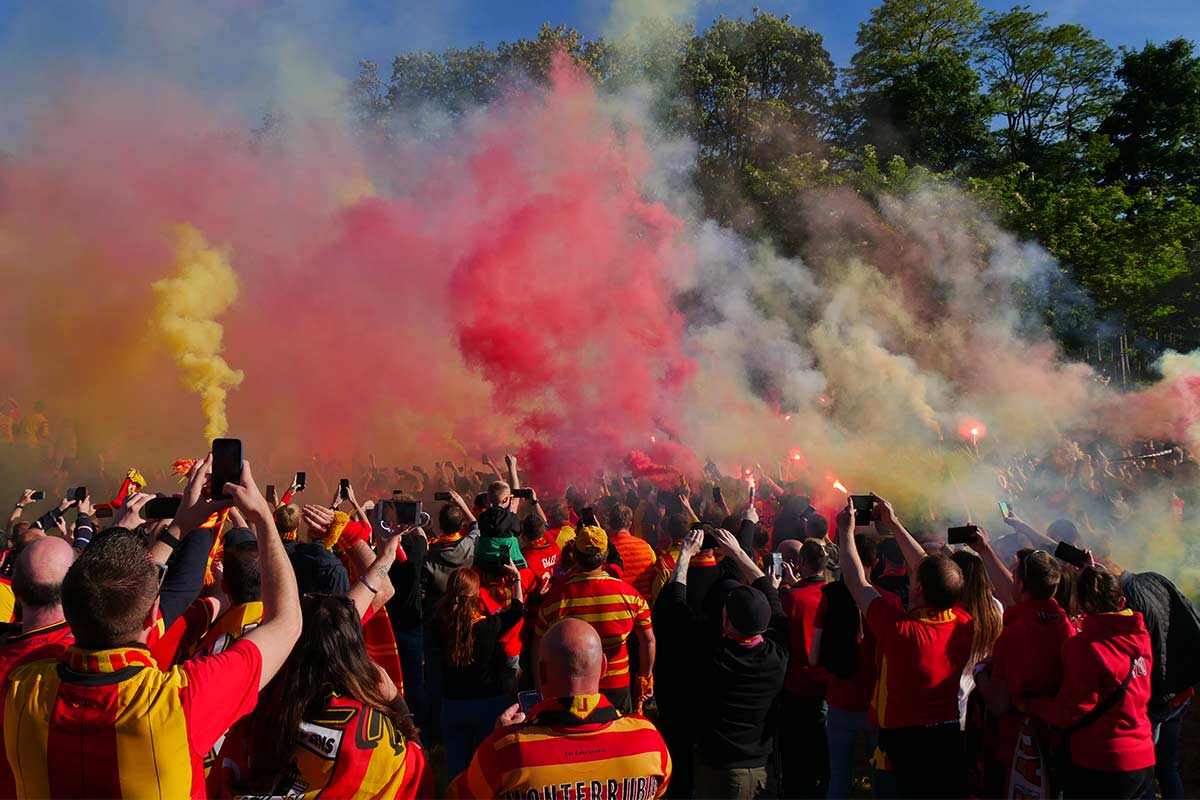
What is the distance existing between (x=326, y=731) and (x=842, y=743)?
3.50m

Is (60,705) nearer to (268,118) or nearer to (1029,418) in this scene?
(1029,418)

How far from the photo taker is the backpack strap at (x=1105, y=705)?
3.99m

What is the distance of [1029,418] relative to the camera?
55.5 feet

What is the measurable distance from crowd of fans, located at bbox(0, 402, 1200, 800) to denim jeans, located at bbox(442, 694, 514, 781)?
2cm

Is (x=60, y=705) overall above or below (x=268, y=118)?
below

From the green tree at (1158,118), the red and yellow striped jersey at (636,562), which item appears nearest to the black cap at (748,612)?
the red and yellow striped jersey at (636,562)

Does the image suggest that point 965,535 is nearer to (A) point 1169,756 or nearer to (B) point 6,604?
(A) point 1169,756

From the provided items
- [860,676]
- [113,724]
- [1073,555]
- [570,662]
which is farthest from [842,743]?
[113,724]

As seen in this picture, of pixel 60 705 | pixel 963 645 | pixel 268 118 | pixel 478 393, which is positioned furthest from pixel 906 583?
pixel 268 118

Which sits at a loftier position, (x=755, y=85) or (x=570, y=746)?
(x=755, y=85)

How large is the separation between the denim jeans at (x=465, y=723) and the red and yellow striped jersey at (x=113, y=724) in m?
2.90

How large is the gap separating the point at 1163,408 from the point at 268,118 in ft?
76.5

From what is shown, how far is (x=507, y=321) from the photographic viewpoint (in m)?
18.4

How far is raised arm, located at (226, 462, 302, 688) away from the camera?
2463mm
